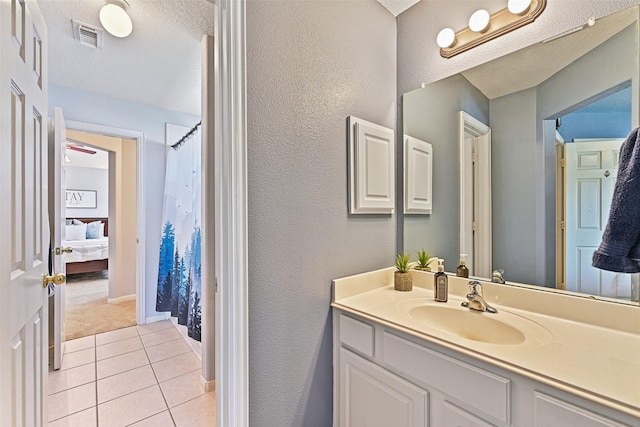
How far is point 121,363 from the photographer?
2184mm

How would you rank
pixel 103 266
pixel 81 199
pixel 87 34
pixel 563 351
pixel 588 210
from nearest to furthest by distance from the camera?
1. pixel 563 351
2. pixel 588 210
3. pixel 87 34
4. pixel 103 266
5. pixel 81 199

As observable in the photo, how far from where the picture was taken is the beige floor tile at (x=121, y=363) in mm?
2068

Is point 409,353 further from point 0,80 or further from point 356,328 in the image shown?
point 0,80

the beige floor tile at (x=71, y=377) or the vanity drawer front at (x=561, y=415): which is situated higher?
the vanity drawer front at (x=561, y=415)

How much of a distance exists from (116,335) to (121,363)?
2.08ft

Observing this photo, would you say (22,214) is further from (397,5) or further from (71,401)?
(397,5)

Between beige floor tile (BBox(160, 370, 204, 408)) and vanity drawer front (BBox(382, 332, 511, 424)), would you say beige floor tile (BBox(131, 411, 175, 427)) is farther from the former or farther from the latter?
vanity drawer front (BBox(382, 332, 511, 424))

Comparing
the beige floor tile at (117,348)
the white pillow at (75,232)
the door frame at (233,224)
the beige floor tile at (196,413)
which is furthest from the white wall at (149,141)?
the white pillow at (75,232)

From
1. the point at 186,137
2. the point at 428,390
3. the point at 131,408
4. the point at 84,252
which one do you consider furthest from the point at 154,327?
the point at 84,252

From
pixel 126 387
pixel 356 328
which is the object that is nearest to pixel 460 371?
pixel 356 328

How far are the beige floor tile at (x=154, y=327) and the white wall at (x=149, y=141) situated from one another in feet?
0.38

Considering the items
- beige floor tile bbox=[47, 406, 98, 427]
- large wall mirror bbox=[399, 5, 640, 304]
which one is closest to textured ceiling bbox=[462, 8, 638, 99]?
large wall mirror bbox=[399, 5, 640, 304]

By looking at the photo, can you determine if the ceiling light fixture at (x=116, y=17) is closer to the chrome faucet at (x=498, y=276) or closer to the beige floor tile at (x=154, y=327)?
the chrome faucet at (x=498, y=276)

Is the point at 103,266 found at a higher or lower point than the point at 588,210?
lower
